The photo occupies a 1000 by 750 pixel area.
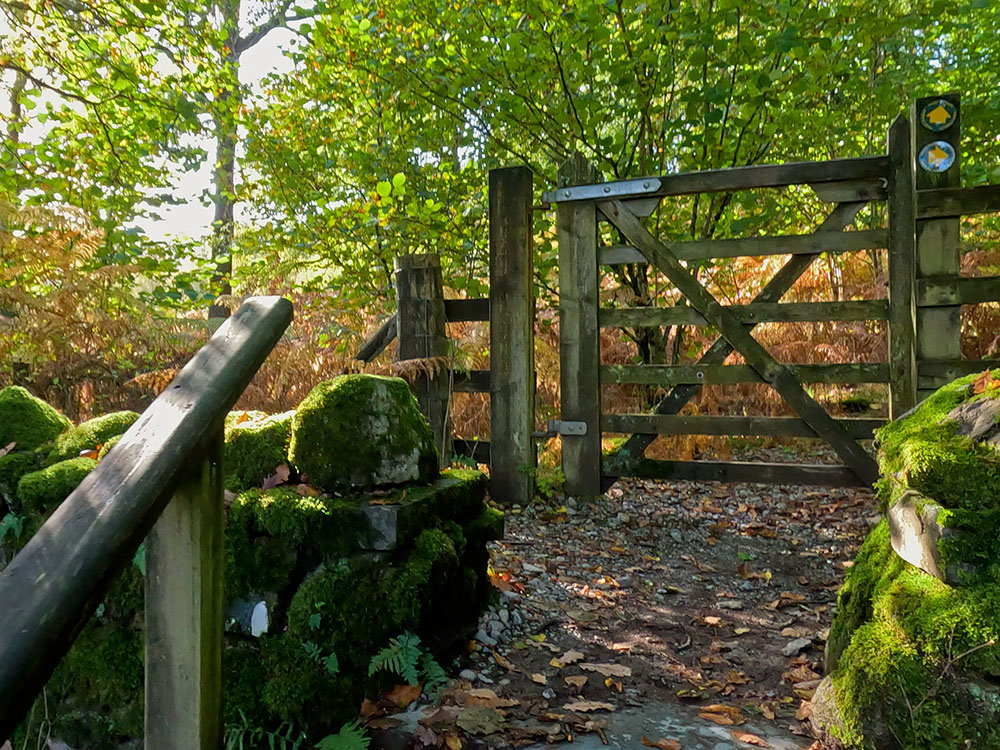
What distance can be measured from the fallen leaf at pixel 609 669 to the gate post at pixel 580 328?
8.06 ft

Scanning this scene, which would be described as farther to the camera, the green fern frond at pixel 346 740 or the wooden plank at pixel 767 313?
the wooden plank at pixel 767 313

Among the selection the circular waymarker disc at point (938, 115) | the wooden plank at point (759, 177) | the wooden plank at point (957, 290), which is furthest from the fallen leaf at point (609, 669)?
the circular waymarker disc at point (938, 115)

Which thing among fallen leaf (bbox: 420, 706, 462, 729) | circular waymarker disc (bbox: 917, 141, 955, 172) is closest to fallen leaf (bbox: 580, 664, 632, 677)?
fallen leaf (bbox: 420, 706, 462, 729)

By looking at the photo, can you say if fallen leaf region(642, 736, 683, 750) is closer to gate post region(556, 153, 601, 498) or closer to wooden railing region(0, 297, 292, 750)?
wooden railing region(0, 297, 292, 750)

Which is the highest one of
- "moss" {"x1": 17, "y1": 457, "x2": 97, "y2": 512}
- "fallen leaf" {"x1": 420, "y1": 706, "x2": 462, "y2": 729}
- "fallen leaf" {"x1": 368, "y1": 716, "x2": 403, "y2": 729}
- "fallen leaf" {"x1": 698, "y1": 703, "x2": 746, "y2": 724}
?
"moss" {"x1": 17, "y1": 457, "x2": 97, "y2": 512}

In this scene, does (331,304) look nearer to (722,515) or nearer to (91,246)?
(91,246)

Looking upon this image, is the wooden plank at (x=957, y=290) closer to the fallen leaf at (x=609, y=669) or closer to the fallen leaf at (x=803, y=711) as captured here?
the fallen leaf at (x=803, y=711)

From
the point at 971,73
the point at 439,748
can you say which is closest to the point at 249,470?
the point at 439,748

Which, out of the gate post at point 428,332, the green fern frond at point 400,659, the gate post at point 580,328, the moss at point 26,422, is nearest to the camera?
the green fern frond at point 400,659

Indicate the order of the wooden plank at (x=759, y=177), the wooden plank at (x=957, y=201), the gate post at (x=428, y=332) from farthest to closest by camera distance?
1. the gate post at (x=428, y=332)
2. the wooden plank at (x=759, y=177)
3. the wooden plank at (x=957, y=201)

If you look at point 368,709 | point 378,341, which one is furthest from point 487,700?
point 378,341

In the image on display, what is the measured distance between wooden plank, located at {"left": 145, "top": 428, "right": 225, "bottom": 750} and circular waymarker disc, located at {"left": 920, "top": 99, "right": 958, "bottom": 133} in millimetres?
4698

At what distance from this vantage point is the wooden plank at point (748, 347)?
4.83 m

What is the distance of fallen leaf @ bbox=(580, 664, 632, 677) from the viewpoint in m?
2.95
